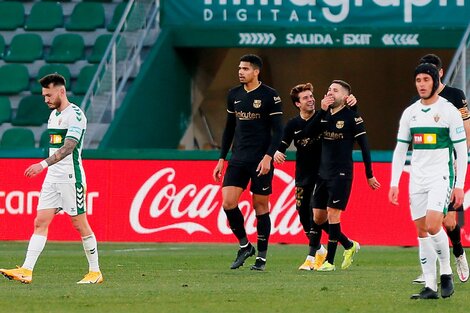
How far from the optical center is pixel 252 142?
48.4ft

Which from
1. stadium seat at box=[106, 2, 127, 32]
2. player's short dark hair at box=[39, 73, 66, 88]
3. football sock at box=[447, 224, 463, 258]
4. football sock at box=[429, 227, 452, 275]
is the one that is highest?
stadium seat at box=[106, 2, 127, 32]

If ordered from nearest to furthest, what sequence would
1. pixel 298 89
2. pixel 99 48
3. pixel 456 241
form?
pixel 456 241 → pixel 298 89 → pixel 99 48

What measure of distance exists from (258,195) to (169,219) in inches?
253

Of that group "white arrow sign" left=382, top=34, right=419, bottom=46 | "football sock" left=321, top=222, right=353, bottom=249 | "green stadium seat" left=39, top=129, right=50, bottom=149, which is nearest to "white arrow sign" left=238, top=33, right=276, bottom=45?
"white arrow sign" left=382, top=34, right=419, bottom=46

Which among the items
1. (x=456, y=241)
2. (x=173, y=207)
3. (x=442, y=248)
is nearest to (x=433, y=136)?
(x=442, y=248)

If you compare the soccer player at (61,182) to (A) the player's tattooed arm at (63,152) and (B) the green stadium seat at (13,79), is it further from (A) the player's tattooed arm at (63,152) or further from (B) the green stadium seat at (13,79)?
(B) the green stadium seat at (13,79)

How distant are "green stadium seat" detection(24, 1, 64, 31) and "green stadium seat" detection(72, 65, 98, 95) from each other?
218 centimetres

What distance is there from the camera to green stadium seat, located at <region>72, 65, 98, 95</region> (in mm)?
25422

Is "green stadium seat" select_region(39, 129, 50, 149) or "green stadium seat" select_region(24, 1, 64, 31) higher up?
"green stadium seat" select_region(24, 1, 64, 31)

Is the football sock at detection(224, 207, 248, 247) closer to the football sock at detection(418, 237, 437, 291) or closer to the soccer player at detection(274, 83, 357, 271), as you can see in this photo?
the soccer player at detection(274, 83, 357, 271)

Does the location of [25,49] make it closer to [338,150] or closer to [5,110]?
[5,110]

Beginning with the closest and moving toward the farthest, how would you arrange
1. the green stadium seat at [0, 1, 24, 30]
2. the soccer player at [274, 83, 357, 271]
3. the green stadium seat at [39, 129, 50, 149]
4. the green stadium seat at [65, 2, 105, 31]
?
the soccer player at [274, 83, 357, 271] < the green stadium seat at [39, 129, 50, 149] < the green stadium seat at [65, 2, 105, 31] < the green stadium seat at [0, 1, 24, 30]

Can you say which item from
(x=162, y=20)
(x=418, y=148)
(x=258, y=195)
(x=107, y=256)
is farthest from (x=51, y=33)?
(x=418, y=148)

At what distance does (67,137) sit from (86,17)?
15076mm
